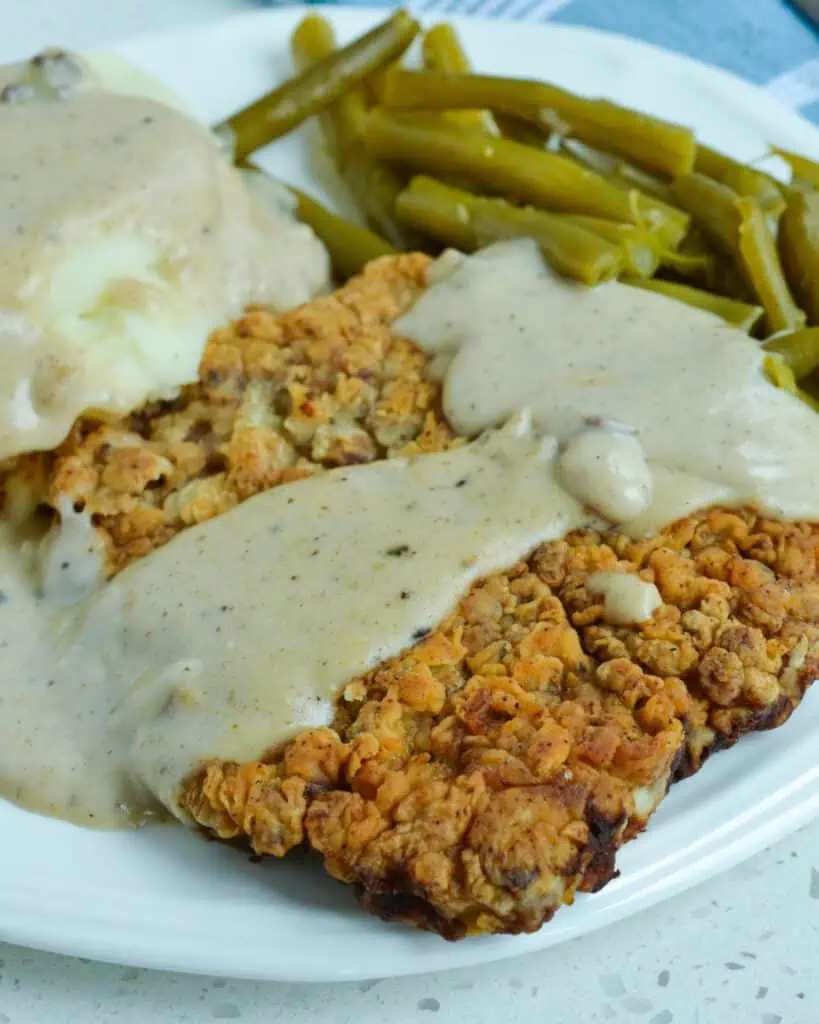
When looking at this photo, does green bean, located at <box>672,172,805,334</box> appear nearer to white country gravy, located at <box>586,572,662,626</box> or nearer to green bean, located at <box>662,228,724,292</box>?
green bean, located at <box>662,228,724,292</box>

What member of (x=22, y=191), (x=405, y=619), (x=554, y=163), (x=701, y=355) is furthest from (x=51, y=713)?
(x=554, y=163)

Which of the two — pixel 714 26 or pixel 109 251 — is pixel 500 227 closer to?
pixel 109 251

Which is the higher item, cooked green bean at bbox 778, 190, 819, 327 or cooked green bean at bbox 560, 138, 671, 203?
cooked green bean at bbox 560, 138, 671, 203

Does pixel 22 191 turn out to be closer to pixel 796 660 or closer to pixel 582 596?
pixel 582 596

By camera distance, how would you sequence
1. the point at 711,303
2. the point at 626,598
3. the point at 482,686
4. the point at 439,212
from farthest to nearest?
1. the point at 439,212
2. the point at 711,303
3. the point at 626,598
4. the point at 482,686

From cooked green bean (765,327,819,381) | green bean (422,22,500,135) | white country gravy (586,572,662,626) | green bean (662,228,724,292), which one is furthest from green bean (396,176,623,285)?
white country gravy (586,572,662,626)

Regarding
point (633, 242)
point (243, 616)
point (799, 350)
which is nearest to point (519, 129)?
point (633, 242)

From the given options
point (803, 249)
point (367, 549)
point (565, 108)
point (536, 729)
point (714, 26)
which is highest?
point (565, 108)

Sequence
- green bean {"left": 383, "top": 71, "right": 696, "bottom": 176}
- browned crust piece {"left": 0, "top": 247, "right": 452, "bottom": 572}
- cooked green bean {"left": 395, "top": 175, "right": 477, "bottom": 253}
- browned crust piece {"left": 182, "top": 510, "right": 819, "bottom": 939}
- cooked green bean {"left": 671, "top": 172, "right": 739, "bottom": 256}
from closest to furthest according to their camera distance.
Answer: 1. browned crust piece {"left": 182, "top": 510, "right": 819, "bottom": 939}
2. browned crust piece {"left": 0, "top": 247, "right": 452, "bottom": 572}
3. cooked green bean {"left": 671, "top": 172, "right": 739, "bottom": 256}
4. cooked green bean {"left": 395, "top": 175, "right": 477, "bottom": 253}
5. green bean {"left": 383, "top": 71, "right": 696, "bottom": 176}
